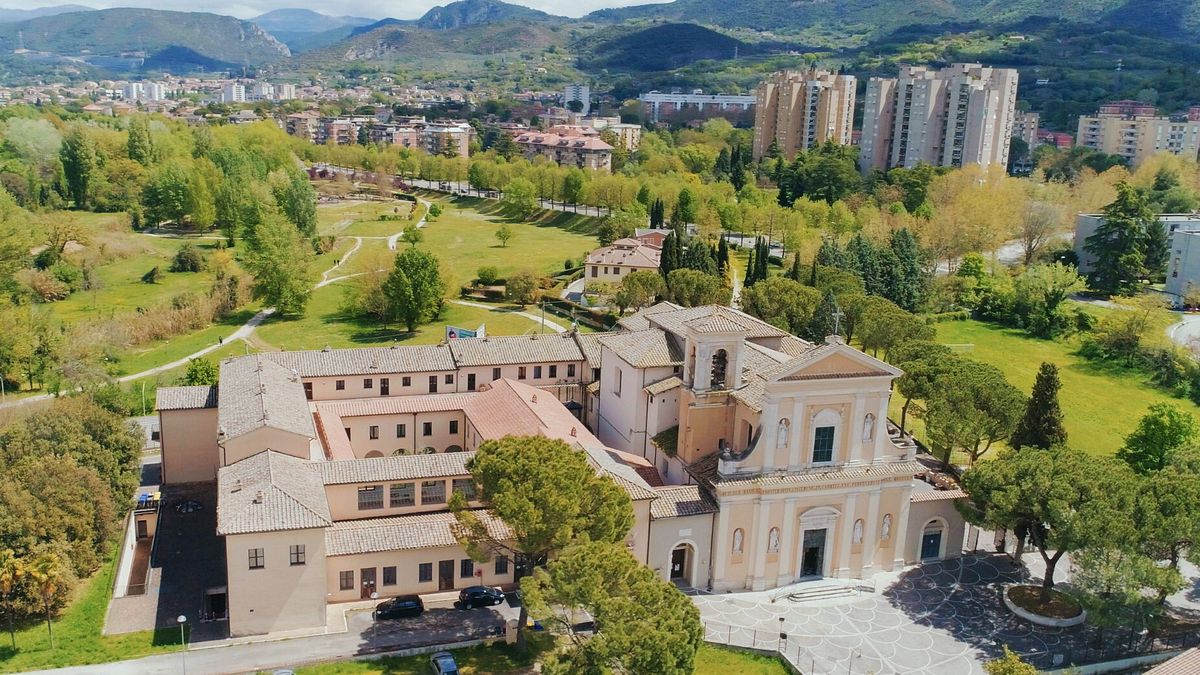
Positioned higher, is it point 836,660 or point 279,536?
point 279,536

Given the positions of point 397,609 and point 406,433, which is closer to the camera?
point 397,609

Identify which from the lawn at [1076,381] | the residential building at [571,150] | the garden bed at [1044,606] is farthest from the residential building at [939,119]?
the garden bed at [1044,606]

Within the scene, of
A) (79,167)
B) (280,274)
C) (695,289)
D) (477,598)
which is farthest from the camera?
(79,167)

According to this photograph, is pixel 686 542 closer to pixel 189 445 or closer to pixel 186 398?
pixel 189 445

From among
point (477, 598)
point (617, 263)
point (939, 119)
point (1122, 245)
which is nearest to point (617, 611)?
point (477, 598)

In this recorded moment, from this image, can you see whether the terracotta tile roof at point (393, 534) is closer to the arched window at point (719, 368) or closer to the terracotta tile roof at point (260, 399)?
the terracotta tile roof at point (260, 399)

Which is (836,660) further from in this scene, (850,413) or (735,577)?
(850,413)

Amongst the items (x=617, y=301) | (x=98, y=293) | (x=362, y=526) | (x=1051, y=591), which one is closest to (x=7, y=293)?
(x=98, y=293)
